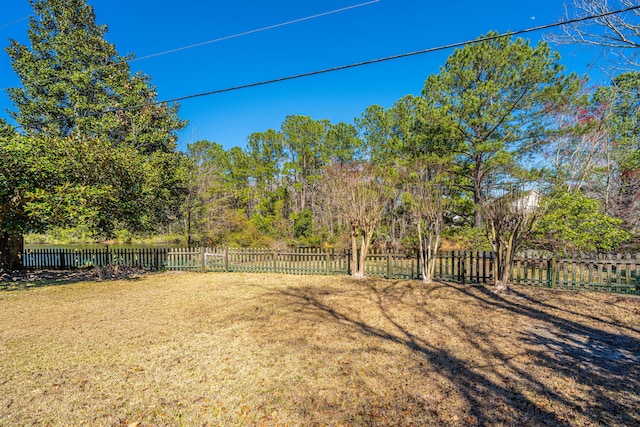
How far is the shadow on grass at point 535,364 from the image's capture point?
2697 mm

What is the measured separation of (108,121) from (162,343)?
33.6 feet

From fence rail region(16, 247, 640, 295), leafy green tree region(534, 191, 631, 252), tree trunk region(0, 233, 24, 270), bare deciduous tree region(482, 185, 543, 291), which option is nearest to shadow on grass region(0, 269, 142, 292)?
tree trunk region(0, 233, 24, 270)

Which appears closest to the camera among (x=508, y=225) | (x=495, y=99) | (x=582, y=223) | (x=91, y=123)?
(x=508, y=225)

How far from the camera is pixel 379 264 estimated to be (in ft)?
32.1

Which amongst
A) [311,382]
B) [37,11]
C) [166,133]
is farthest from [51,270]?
[311,382]

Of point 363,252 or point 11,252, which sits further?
point 11,252

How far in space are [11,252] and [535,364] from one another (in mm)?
18052

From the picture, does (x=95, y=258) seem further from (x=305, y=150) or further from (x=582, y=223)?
(x=305, y=150)

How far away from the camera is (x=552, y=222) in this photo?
9.62 m

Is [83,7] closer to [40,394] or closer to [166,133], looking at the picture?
[166,133]

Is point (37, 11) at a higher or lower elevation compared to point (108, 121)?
higher

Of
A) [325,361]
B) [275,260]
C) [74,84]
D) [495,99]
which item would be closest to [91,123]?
[74,84]

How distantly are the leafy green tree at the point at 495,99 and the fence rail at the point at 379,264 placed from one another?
3.31m

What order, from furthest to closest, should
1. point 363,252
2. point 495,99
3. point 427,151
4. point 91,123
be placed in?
point 427,151 < point 495,99 < point 91,123 < point 363,252
